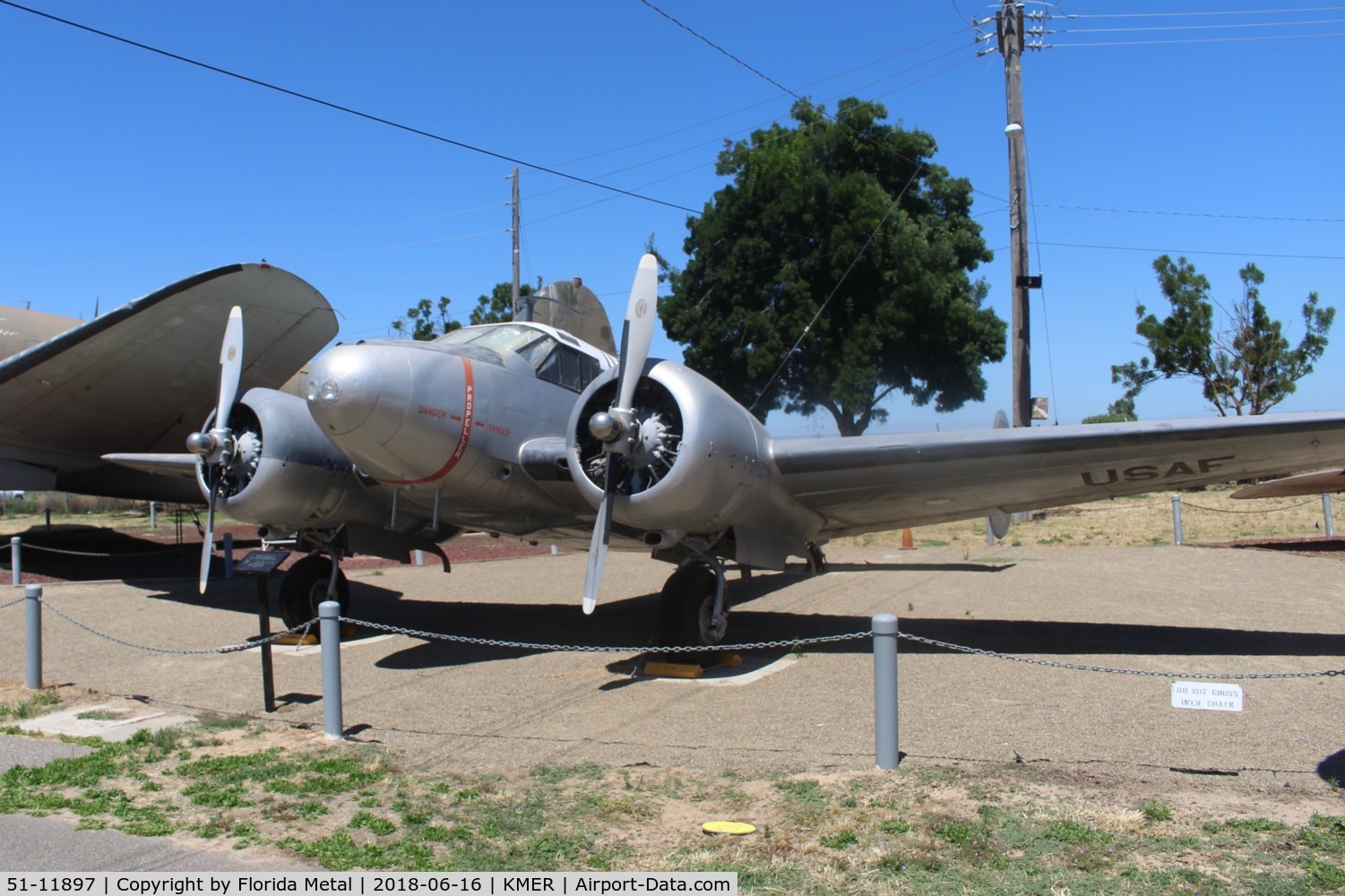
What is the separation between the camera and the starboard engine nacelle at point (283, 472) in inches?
388

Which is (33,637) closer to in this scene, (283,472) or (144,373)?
(283,472)

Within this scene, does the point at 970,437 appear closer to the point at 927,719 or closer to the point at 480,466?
the point at 927,719

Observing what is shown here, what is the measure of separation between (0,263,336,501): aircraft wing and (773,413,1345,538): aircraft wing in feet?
29.2

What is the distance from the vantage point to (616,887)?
3822 mm

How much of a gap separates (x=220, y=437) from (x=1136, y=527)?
21.5 meters

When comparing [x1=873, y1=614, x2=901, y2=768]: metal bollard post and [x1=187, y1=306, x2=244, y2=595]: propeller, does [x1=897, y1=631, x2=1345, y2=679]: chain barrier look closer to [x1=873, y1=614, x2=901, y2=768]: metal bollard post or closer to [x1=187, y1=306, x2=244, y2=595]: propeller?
[x1=873, y1=614, x2=901, y2=768]: metal bollard post

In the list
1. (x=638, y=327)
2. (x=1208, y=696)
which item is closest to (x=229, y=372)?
(x=638, y=327)

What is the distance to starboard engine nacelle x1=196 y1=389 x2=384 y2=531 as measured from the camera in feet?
32.4

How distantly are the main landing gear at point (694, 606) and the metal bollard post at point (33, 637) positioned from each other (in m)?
5.09

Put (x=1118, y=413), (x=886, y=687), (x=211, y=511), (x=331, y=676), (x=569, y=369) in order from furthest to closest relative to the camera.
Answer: (x=1118, y=413), (x=211, y=511), (x=569, y=369), (x=331, y=676), (x=886, y=687)

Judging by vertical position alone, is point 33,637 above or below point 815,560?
below

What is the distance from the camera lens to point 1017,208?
61.4 feet

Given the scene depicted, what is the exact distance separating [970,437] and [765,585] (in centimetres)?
740

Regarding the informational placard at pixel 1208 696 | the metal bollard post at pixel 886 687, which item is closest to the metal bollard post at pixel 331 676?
the metal bollard post at pixel 886 687
